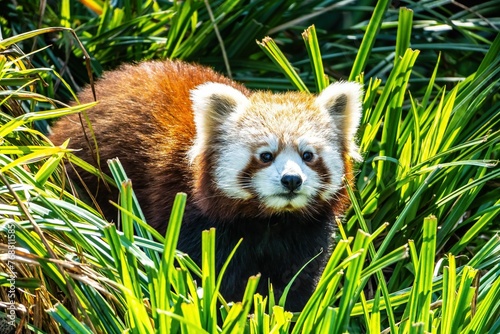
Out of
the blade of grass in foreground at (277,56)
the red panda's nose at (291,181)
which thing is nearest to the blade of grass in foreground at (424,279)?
the red panda's nose at (291,181)

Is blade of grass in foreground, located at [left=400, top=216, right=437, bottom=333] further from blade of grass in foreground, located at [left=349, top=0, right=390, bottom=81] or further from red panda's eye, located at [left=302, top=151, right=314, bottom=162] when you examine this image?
blade of grass in foreground, located at [left=349, top=0, right=390, bottom=81]

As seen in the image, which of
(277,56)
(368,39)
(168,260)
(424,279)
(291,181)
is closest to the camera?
(168,260)

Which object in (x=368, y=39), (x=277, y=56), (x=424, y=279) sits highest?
(x=368, y=39)

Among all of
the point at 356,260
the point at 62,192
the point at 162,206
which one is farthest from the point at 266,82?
the point at 356,260

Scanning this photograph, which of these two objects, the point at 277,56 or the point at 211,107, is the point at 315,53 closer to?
the point at 277,56

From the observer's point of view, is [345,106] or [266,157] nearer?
[266,157]

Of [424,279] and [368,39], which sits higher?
[368,39]

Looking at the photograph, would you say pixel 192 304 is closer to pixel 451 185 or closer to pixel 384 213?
pixel 384 213

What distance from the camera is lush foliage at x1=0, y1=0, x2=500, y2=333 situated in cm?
256

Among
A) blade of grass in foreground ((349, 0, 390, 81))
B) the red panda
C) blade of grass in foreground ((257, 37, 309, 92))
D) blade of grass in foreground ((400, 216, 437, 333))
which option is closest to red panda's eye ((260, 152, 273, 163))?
the red panda

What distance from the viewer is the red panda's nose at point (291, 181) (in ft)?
10.8

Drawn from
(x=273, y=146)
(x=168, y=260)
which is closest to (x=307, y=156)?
(x=273, y=146)

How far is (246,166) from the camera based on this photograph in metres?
3.49

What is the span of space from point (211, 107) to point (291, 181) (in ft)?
1.92
